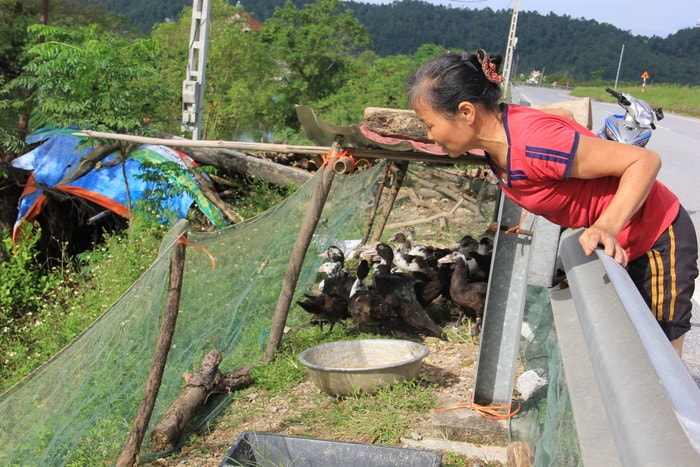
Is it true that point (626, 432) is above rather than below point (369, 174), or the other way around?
above

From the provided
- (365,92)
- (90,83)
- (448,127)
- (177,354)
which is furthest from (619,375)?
(365,92)

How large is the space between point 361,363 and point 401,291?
1.02 m

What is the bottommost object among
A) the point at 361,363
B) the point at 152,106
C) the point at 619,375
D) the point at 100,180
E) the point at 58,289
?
the point at 58,289

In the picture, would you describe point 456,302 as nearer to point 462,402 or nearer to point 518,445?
point 462,402

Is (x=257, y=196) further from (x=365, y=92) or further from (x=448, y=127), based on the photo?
(x=448, y=127)

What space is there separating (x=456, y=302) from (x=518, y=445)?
3.18 m

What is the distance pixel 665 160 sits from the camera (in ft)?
48.8

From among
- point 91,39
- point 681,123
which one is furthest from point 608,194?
point 681,123

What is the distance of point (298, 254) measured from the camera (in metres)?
6.14

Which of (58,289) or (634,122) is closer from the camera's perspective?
(634,122)

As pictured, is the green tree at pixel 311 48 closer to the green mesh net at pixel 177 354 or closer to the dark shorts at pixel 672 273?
the green mesh net at pixel 177 354

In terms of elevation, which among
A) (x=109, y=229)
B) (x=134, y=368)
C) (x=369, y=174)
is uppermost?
(x=369, y=174)

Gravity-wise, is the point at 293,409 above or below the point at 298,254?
below

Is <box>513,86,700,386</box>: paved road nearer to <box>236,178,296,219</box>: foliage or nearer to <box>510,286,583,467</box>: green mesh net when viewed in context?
<box>510,286,583,467</box>: green mesh net
